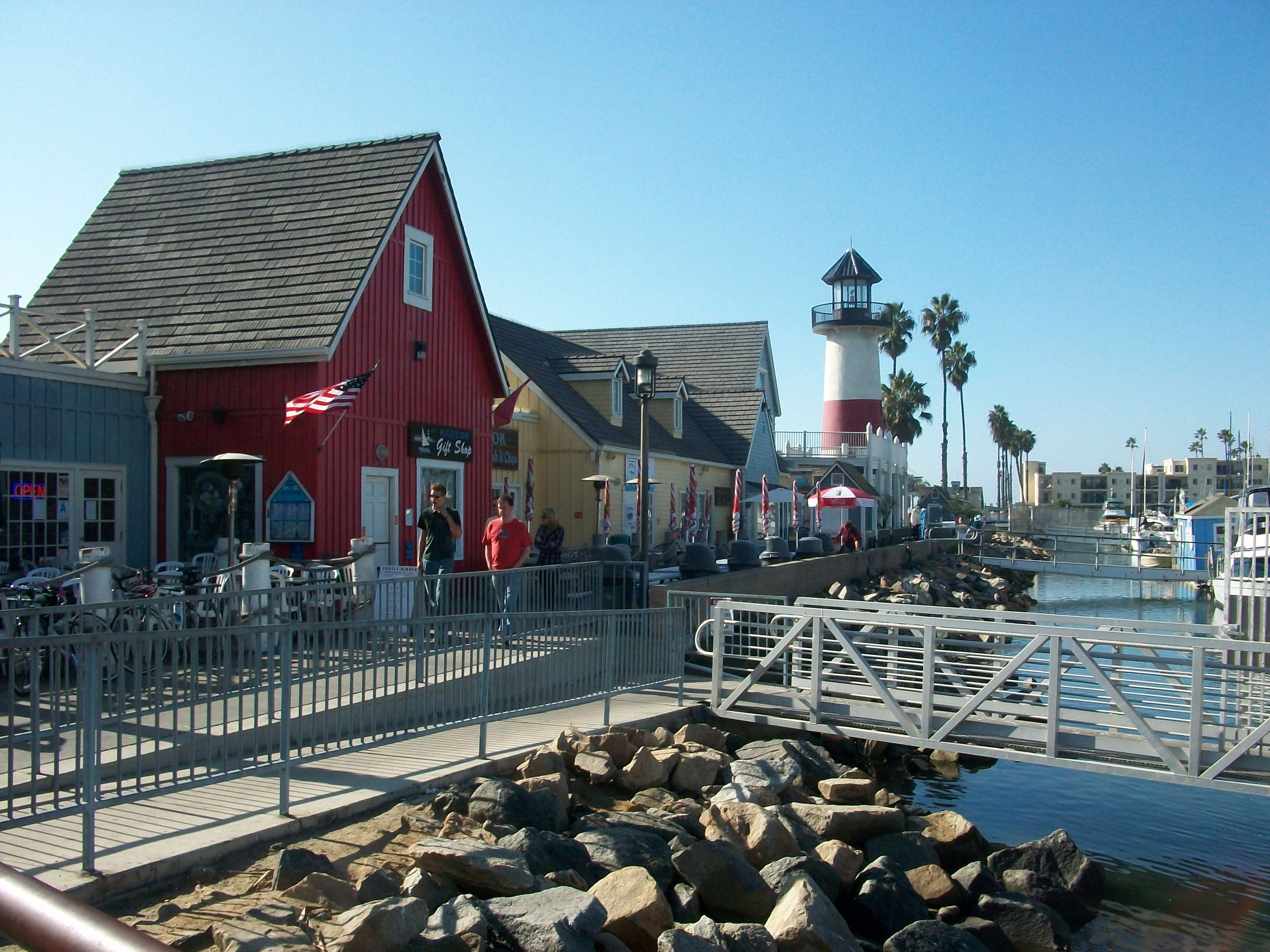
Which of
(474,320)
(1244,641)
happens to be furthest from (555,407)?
(1244,641)

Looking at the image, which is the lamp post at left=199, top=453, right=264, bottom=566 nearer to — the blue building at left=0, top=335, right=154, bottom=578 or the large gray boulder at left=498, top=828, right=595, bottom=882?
the blue building at left=0, top=335, right=154, bottom=578

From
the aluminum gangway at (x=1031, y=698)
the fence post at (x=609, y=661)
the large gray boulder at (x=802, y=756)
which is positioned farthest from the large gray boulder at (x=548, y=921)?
the aluminum gangway at (x=1031, y=698)

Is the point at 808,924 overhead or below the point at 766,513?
below

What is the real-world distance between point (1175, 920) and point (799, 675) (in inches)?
183

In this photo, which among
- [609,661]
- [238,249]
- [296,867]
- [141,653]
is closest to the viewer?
[296,867]

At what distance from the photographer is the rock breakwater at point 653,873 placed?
514 centimetres

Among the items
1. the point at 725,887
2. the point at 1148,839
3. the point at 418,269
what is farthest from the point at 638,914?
the point at 418,269

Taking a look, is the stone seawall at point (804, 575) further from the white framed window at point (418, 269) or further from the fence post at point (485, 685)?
the white framed window at point (418, 269)

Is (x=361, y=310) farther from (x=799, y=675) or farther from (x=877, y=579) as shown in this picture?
(x=877, y=579)

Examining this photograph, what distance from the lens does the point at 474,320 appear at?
18.6m

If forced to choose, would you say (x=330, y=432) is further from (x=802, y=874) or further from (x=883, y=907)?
(x=883, y=907)

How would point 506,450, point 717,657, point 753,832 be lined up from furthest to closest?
point 506,450 < point 717,657 < point 753,832

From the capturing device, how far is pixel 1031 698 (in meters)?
12.2

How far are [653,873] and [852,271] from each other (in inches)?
1980
